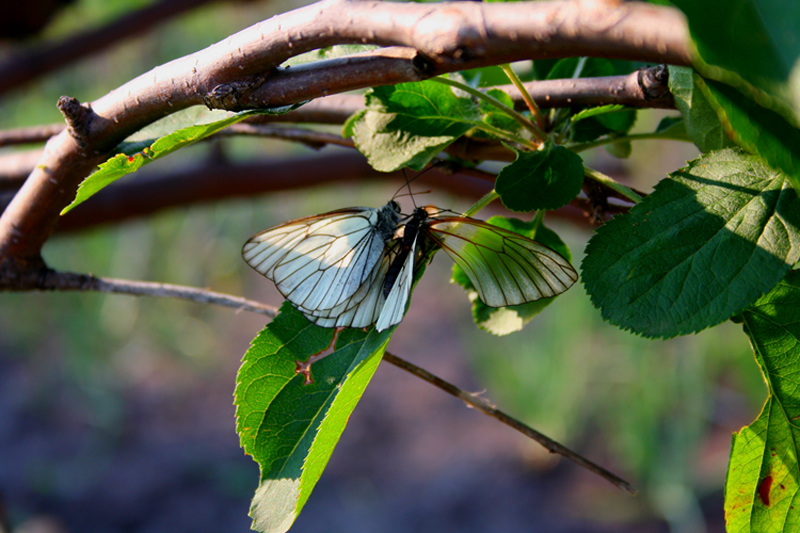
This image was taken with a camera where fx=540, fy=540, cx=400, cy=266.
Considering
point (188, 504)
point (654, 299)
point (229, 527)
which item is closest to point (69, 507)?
point (188, 504)

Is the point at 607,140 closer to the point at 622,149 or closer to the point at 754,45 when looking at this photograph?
the point at 622,149

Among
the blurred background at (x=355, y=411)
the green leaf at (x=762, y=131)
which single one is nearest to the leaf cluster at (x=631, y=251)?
the green leaf at (x=762, y=131)

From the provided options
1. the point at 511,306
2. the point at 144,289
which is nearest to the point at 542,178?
the point at 511,306

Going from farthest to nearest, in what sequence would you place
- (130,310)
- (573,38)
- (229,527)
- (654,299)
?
(130,310), (229,527), (654,299), (573,38)

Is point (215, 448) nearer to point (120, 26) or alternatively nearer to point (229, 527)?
point (229, 527)

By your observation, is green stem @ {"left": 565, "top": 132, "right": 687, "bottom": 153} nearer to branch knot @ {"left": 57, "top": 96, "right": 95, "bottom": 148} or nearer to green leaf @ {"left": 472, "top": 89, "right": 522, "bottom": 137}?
green leaf @ {"left": 472, "top": 89, "right": 522, "bottom": 137}

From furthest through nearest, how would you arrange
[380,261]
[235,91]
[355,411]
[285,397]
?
[355,411], [380,261], [285,397], [235,91]
